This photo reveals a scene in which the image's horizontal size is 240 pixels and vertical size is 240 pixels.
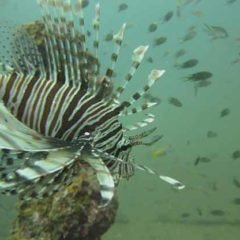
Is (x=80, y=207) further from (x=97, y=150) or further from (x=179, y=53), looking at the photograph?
(x=179, y=53)

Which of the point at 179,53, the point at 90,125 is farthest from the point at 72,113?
the point at 179,53

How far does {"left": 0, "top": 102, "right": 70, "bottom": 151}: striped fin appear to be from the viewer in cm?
167

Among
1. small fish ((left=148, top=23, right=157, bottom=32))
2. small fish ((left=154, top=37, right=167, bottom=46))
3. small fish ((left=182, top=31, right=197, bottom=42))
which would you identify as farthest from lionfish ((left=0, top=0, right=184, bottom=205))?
small fish ((left=182, top=31, right=197, bottom=42))

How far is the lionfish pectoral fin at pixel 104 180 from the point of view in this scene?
68.5 inches

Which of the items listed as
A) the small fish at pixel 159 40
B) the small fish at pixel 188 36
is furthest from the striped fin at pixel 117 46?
the small fish at pixel 188 36

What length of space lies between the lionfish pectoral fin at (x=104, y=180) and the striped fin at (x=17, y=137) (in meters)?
0.17

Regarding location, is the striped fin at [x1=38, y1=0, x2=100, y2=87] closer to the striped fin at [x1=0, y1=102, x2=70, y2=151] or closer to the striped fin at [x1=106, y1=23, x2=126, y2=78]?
the striped fin at [x1=106, y1=23, x2=126, y2=78]

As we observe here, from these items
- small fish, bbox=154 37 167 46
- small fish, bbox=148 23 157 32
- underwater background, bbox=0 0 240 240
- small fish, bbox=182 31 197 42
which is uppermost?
small fish, bbox=182 31 197 42

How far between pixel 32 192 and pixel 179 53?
7.38 metres

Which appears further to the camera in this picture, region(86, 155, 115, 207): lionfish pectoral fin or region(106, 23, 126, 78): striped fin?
region(106, 23, 126, 78): striped fin

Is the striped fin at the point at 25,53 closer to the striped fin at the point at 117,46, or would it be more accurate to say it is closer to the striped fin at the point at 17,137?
the striped fin at the point at 117,46

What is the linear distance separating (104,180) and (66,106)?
59cm

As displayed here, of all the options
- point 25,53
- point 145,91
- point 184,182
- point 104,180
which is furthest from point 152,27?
point 104,180

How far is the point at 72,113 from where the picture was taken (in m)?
2.28
